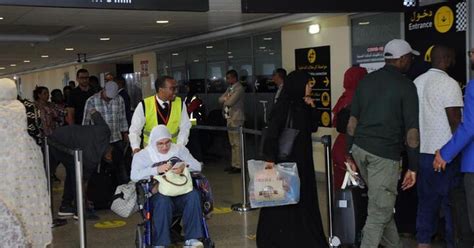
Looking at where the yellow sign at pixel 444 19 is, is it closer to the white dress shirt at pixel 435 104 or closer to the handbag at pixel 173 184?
the white dress shirt at pixel 435 104

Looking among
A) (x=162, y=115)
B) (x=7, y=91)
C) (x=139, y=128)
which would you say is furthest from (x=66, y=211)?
(x=7, y=91)

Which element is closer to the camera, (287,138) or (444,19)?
(287,138)

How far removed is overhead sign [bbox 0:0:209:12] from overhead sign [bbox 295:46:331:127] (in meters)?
4.00

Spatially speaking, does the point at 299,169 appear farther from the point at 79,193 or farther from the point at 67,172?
the point at 67,172

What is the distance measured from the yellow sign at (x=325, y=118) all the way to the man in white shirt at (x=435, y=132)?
4089mm

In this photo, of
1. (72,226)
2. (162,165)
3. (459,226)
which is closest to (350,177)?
(459,226)

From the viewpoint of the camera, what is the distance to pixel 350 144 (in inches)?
174

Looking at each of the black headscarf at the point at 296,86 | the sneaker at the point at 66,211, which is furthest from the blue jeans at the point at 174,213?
the sneaker at the point at 66,211

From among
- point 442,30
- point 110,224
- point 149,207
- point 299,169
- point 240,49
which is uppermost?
point 240,49

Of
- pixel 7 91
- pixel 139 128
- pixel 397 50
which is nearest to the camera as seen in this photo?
pixel 7 91

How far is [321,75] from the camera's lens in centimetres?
902

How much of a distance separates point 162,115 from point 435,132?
2355 millimetres

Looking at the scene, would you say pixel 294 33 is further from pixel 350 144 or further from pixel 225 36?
pixel 350 144

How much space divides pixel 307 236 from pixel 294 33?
539 centimetres
